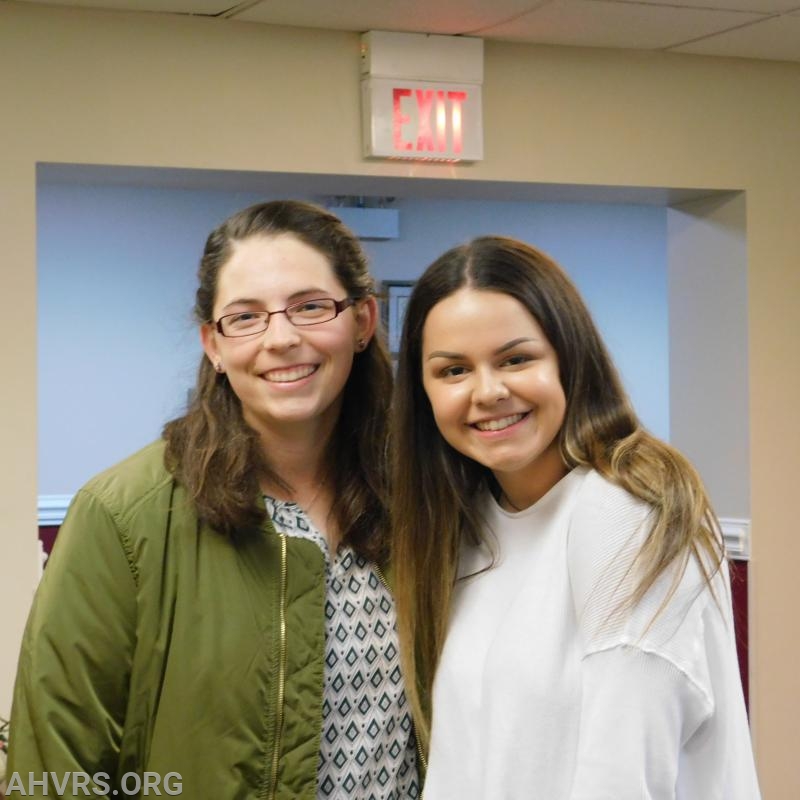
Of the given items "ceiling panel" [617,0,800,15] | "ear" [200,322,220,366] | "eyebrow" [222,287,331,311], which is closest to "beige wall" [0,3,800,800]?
"ceiling panel" [617,0,800,15]

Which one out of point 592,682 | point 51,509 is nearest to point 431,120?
point 592,682

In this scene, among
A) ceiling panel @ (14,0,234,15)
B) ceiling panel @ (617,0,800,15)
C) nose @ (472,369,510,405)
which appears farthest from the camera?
ceiling panel @ (617,0,800,15)

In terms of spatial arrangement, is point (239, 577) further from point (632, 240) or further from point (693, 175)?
point (632, 240)

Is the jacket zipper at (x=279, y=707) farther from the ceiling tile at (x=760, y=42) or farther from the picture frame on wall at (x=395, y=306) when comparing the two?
the picture frame on wall at (x=395, y=306)

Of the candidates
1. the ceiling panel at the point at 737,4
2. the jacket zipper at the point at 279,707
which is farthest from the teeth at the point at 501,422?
the ceiling panel at the point at 737,4

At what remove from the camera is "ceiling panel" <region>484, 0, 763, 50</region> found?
146 inches

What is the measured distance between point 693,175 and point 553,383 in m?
2.71

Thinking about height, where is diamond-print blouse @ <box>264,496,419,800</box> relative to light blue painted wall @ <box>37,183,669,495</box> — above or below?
below

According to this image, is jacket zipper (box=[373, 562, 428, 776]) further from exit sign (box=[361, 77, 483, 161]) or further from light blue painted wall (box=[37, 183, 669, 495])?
light blue painted wall (box=[37, 183, 669, 495])

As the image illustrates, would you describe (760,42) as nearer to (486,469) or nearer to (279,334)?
(486,469)

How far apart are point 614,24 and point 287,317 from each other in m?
2.26

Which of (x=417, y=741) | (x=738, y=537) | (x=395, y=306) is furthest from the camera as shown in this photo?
(x=395, y=306)

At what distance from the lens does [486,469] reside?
203 cm

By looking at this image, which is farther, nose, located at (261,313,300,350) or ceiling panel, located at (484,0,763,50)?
ceiling panel, located at (484,0,763,50)
